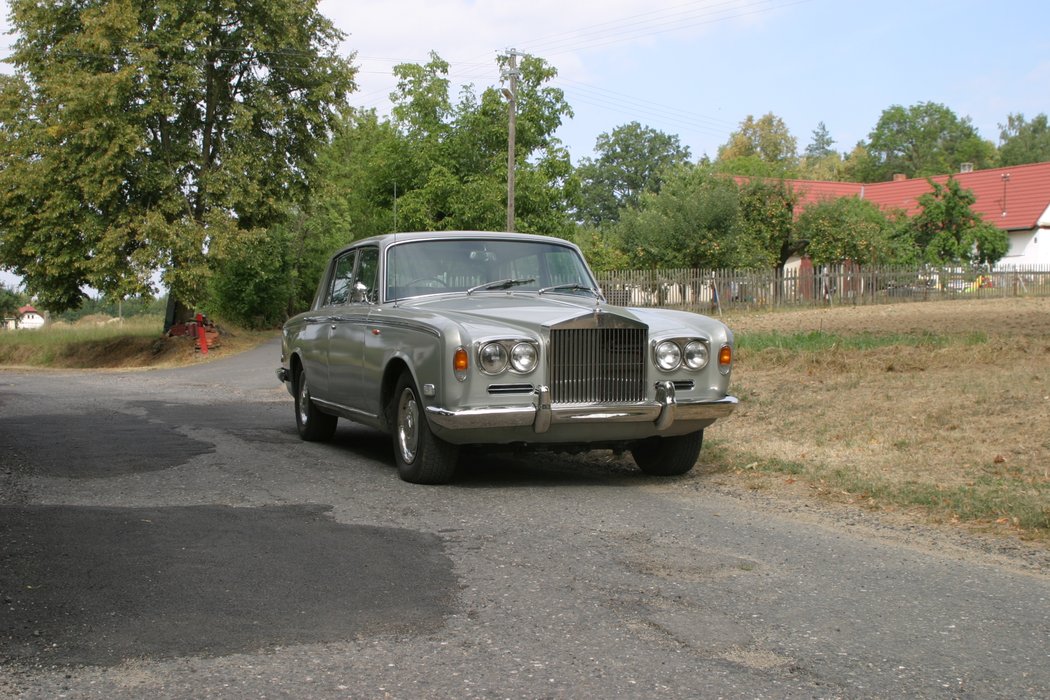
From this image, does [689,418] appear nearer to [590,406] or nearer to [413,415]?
[590,406]

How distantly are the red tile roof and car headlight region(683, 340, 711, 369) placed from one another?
55.2 metres

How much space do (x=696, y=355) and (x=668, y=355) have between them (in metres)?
0.25

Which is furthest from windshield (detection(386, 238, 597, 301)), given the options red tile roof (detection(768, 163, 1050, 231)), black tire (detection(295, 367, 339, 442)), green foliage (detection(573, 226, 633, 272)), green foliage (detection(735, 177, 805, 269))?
red tile roof (detection(768, 163, 1050, 231))

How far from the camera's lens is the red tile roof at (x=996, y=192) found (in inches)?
2518

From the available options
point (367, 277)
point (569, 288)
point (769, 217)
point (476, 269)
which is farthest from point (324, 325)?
point (769, 217)

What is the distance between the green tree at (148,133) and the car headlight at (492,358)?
25.9 meters

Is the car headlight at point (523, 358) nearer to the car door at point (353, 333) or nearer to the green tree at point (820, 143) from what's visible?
the car door at point (353, 333)

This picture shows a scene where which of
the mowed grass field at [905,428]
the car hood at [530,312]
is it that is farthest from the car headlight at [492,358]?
the mowed grass field at [905,428]

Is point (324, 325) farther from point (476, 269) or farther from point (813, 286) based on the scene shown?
point (813, 286)

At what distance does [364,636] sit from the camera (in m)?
4.32

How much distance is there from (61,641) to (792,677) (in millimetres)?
2661

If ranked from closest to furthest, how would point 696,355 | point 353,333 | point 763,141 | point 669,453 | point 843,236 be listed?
1. point 696,355
2. point 669,453
3. point 353,333
4. point 843,236
5. point 763,141

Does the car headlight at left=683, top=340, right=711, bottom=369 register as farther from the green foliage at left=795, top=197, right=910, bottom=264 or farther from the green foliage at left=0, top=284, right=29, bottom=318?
the green foliage at left=0, top=284, right=29, bottom=318

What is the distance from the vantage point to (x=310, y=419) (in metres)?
10.8
